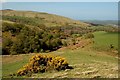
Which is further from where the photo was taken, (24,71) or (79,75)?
(24,71)

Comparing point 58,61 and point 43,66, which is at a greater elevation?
point 58,61

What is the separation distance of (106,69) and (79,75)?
219 centimetres

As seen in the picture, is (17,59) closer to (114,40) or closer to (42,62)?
(42,62)

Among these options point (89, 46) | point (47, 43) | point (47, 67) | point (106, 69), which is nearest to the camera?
point (106, 69)

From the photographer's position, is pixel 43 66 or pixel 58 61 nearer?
pixel 58 61

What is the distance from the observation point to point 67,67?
19.3 metres

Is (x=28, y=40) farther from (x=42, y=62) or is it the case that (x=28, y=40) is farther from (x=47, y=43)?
(x=42, y=62)

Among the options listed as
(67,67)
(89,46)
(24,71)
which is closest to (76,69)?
(67,67)

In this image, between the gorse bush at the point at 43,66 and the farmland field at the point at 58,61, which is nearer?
the farmland field at the point at 58,61

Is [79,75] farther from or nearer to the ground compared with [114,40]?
nearer to the ground

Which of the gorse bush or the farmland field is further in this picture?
the gorse bush

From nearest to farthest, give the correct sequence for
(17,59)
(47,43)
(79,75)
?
(79,75)
(17,59)
(47,43)

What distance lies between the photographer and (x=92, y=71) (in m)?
17.2

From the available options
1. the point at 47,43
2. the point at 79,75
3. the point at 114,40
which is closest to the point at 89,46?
the point at 114,40
